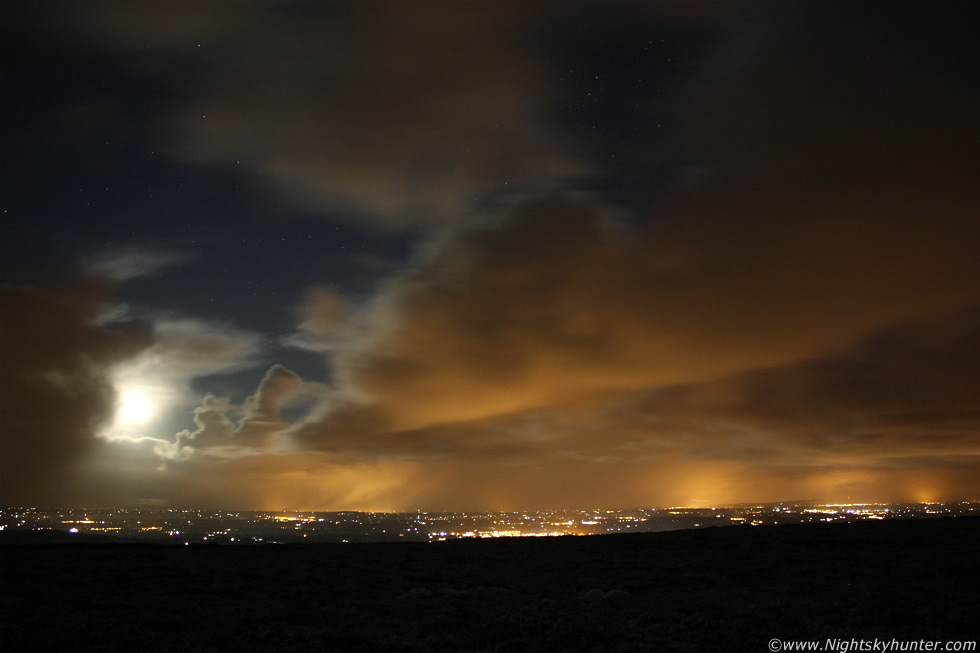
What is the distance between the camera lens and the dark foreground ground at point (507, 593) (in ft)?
42.7

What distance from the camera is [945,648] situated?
11484 mm

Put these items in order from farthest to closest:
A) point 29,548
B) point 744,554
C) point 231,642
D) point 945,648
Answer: point 29,548, point 744,554, point 231,642, point 945,648

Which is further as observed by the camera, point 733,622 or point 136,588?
point 136,588

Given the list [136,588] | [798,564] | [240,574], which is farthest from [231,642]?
[798,564]

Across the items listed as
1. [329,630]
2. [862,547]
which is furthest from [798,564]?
[329,630]

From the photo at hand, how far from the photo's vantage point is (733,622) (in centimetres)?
1399

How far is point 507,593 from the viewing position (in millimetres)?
18234

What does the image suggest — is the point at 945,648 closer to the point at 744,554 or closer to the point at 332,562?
the point at 744,554

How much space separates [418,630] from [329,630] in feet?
5.73

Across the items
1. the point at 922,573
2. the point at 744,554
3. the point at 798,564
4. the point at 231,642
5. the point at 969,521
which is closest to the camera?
the point at 231,642

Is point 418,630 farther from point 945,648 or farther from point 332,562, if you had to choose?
point 332,562

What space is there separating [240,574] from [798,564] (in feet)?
55.3

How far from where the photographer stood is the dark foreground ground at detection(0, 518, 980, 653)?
13.0 meters

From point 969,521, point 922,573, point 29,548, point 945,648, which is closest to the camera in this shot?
point 945,648
